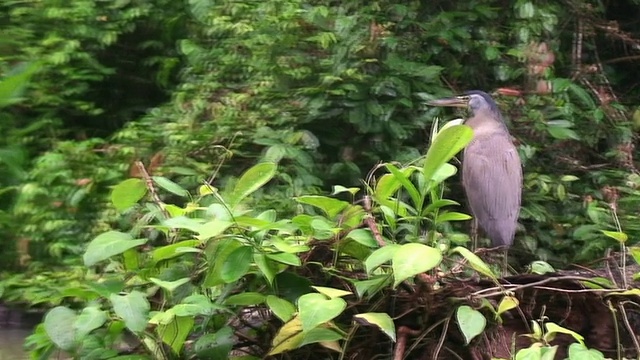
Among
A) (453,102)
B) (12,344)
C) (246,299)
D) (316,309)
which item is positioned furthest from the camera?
(453,102)

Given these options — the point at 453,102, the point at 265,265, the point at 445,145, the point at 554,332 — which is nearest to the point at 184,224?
the point at 265,265

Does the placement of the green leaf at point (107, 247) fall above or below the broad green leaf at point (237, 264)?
above

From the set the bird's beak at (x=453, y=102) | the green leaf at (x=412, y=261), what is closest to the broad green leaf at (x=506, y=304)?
the green leaf at (x=412, y=261)

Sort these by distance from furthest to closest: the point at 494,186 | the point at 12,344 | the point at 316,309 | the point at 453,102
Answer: the point at 453,102 → the point at 494,186 → the point at 12,344 → the point at 316,309

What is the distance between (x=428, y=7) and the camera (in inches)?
160

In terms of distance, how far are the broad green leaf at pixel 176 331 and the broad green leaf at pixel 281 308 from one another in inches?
5.7

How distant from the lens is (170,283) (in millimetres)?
1398

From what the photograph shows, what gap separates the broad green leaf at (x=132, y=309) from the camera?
1.34 metres

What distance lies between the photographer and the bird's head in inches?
143

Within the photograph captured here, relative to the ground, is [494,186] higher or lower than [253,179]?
lower

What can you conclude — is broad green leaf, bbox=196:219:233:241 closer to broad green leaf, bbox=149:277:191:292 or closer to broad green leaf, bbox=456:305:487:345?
broad green leaf, bbox=149:277:191:292

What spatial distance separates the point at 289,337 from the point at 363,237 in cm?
24

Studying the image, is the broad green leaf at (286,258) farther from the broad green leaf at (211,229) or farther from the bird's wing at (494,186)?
the bird's wing at (494,186)

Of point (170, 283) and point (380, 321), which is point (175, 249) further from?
point (380, 321)
